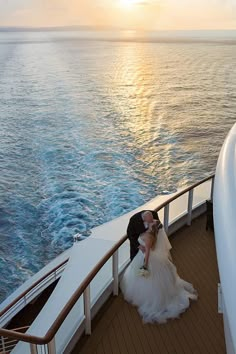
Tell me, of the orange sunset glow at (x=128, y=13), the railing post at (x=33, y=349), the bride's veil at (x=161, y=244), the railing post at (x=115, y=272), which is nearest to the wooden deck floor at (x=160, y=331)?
the railing post at (x=115, y=272)

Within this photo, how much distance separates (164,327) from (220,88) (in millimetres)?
14264

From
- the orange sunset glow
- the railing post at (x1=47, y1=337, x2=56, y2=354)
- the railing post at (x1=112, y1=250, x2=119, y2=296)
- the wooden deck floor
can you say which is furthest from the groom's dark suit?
the orange sunset glow

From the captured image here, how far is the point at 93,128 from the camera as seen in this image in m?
14.8

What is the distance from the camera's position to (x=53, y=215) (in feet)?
34.9

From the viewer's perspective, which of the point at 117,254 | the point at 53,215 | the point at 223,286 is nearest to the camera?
the point at 223,286

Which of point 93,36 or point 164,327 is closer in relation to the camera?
point 164,327

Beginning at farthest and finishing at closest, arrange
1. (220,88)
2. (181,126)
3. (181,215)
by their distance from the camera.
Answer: (220,88)
(181,126)
(181,215)

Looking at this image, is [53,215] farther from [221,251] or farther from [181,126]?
[221,251]

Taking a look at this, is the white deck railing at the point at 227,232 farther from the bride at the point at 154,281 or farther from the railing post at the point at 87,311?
the railing post at the point at 87,311

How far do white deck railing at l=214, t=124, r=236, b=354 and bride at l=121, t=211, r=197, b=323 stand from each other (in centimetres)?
79

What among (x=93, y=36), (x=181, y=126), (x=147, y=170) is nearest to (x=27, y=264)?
(x=147, y=170)

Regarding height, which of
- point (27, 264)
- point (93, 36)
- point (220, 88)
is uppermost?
point (93, 36)

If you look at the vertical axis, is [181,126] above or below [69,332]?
below

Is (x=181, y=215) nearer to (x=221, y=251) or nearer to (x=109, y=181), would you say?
(x=221, y=251)
